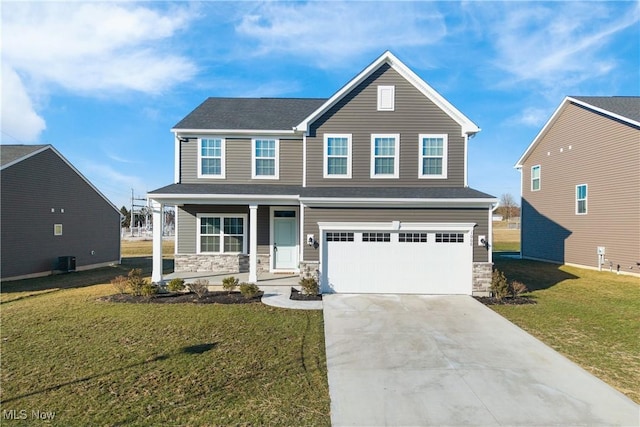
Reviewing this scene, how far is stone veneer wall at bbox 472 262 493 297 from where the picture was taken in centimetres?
1072

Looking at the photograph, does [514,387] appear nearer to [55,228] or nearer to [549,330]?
[549,330]

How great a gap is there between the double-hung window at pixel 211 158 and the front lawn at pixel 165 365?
6322 millimetres

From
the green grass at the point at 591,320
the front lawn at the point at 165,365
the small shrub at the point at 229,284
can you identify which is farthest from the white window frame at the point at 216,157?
the green grass at the point at 591,320

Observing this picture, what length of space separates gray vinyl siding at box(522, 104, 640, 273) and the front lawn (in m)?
15.2

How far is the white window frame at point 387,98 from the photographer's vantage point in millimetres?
12273

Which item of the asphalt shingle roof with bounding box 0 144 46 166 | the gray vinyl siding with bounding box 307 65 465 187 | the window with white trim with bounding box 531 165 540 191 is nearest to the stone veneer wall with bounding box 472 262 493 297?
the gray vinyl siding with bounding box 307 65 465 187

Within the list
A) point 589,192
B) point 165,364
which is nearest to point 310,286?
point 165,364

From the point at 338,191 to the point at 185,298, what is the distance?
236 inches

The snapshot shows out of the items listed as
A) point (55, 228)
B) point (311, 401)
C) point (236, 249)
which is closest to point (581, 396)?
point (311, 401)

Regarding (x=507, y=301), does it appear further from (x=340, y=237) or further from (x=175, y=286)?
(x=175, y=286)

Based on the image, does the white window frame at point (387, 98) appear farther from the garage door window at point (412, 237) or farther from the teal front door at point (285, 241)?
the teal front door at point (285, 241)

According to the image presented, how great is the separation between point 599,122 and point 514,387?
54.8 feet

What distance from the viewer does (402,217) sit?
10.9m

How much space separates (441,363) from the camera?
577 cm
